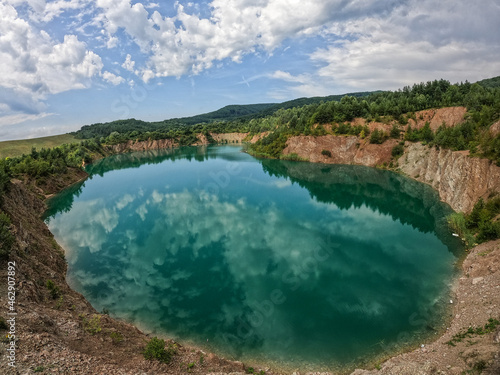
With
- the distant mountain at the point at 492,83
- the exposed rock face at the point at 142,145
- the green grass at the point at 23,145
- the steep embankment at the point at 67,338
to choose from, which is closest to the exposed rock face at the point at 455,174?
the steep embankment at the point at 67,338

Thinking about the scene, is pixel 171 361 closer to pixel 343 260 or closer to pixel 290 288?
pixel 290 288

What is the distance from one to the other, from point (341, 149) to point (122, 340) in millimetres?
72027

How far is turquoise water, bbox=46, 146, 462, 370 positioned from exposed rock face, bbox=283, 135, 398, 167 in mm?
20779

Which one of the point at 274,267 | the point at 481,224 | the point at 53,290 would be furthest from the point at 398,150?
the point at 53,290

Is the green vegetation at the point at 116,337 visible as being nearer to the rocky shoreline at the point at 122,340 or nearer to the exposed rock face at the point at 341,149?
the rocky shoreline at the point at 122,340

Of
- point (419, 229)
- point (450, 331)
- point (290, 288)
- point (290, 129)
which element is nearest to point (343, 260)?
point (290, 288)

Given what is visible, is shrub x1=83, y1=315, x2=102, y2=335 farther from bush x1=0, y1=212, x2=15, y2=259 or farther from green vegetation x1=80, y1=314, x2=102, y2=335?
bush x1=0, y1=212, x2=15, y2=259

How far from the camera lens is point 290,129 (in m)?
92.4

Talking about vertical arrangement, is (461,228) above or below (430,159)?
below

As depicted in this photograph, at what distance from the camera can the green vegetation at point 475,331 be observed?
13.4 m

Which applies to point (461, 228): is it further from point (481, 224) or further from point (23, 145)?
point (23, 145)

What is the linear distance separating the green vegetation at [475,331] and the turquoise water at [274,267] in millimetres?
1639

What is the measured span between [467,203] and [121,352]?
123 feet

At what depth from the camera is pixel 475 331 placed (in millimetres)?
13844
